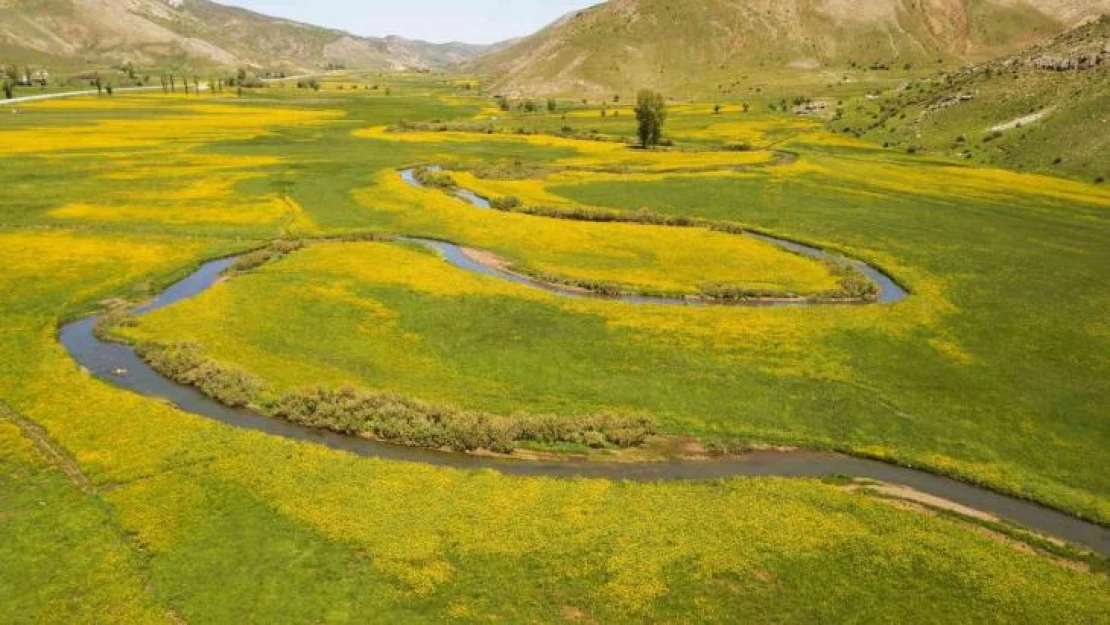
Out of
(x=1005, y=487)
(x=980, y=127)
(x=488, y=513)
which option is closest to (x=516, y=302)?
(x=488, y=513)

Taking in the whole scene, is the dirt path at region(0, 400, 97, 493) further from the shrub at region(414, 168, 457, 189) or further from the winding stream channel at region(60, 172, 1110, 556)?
the shrub at region(414, 168, 457, 189)

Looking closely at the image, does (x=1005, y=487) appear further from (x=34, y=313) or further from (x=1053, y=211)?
(x=1053, y=211)

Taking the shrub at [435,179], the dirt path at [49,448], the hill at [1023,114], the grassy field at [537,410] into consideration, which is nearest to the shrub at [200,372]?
the grassy field at [537,410]

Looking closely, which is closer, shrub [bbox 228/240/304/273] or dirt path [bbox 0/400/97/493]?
dirt path [bbox 0/400/97/493]

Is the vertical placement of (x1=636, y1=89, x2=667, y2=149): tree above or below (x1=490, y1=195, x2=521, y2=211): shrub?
above

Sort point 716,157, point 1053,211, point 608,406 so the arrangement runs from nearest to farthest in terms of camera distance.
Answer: point 608,406, point 1053,211, point 716,157

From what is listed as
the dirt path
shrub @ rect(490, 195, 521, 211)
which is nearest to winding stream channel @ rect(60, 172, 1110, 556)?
the dirt path

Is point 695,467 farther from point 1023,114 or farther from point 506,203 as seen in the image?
point 1023,114

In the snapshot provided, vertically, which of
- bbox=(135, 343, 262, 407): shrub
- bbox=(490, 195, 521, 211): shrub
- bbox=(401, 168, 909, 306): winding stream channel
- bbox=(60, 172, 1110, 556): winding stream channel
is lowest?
bbox=(60, 172, 1110, 556): winding stream channel

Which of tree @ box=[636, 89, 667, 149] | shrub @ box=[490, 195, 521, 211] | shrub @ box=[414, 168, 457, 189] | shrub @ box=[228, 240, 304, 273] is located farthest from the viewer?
tree @ box=[636, 89, 667, 149]
